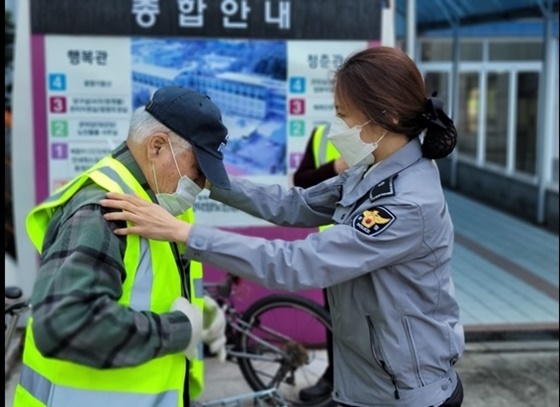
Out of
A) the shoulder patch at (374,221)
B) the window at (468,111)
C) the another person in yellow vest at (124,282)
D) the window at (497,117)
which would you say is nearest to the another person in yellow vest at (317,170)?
the shoulder patch at (374,221)

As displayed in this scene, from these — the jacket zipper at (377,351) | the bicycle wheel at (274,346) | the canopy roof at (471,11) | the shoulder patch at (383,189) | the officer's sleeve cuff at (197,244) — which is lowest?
the bicycle wheel at (274,346)

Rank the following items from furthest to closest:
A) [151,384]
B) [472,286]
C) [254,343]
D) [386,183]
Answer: [472,286], [254,343], [386,183], [151,384]

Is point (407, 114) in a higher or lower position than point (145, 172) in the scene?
higher

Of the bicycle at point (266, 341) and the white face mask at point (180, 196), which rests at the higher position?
the white face mask at point (180, 196)

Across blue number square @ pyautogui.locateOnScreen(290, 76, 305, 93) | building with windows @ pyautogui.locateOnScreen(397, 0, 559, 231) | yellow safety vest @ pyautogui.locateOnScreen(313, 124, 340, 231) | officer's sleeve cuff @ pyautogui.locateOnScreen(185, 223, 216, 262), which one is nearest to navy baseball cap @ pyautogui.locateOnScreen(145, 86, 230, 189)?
officer's sleeve cuff @ pyautogui.locateOnScreen(185, 223, 216, 262)

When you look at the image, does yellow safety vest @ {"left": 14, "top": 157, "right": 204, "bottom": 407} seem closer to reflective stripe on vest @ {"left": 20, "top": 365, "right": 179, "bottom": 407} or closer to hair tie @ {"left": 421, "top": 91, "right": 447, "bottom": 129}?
reflective stripe on vest @ {"left": 20, "top": 365, "right": 179, "bottom": 407}

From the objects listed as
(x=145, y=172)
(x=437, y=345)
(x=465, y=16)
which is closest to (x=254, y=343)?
(x=437, y=345)

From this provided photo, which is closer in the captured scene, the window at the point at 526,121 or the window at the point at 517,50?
the window at the point at 526,121

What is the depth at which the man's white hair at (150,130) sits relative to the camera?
5.77 feet

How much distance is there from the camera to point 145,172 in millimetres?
1813

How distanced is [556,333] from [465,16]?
24.2 ft

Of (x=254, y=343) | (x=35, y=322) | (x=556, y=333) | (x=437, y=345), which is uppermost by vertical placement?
(x=35, y=322)

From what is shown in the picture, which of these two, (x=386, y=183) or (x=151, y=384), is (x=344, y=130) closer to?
(x=386, y=183)

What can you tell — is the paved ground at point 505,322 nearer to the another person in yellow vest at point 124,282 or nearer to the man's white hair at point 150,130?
the another person in yellow vest at point 124,282
